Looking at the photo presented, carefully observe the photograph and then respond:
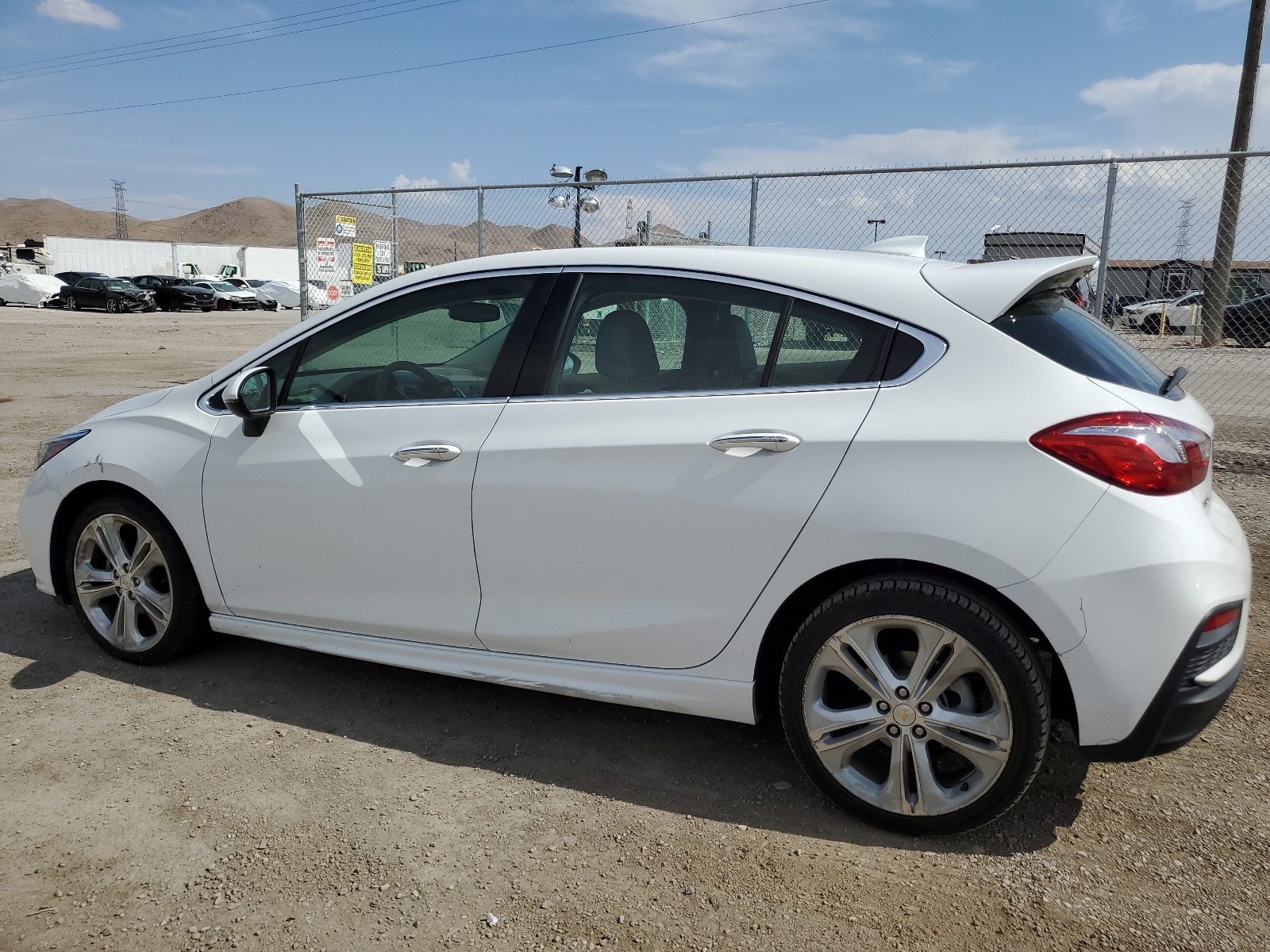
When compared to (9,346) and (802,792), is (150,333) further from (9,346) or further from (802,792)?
(802,792)

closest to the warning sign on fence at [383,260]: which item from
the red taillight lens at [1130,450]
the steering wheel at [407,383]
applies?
the steering wheel at [407,383]

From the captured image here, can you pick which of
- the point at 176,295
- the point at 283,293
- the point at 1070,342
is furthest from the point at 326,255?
the point at 283,293

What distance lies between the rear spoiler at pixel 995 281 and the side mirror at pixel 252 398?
235cm

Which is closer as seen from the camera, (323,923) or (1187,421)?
(323,923)

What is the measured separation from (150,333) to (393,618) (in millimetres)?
27219

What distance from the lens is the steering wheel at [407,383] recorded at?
338 centimetres

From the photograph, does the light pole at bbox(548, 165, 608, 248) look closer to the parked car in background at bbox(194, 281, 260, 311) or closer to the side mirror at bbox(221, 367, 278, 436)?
the side mirror at bbox(221, 367, 278, 436)

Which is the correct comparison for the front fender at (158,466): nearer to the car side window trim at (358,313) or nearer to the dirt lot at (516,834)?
the car side window trim at (358,313)

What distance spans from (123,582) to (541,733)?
190cm

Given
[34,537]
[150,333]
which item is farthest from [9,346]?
[34,537]

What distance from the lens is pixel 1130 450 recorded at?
2.39 metres

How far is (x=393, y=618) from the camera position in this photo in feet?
10.9

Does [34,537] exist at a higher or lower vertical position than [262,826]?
higher

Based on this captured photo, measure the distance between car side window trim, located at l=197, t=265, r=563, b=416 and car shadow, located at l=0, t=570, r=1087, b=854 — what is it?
1126 mm
